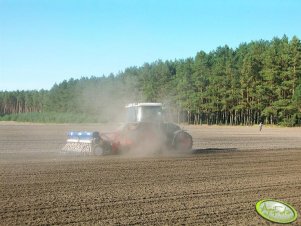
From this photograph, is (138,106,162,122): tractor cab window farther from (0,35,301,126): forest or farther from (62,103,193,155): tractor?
(0,35,301,126): forest

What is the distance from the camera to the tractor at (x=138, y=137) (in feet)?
63.2

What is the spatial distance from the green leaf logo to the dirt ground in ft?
0.51

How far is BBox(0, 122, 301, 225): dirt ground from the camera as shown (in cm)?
812

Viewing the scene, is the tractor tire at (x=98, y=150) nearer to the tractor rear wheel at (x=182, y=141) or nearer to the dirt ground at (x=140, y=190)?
the dirt ground at (x=140, y=190)

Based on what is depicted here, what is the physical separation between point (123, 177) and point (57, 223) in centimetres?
542

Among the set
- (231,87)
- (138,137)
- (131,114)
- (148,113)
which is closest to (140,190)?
(138,137)

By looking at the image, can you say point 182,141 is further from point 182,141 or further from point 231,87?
point 231,87

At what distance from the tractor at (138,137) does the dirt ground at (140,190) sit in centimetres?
140

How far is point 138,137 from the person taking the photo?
19812 millimetres

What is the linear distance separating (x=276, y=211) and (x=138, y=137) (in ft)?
37.5

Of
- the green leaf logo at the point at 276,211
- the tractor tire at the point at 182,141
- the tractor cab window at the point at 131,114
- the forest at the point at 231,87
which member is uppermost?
the forest at the point at 231,87

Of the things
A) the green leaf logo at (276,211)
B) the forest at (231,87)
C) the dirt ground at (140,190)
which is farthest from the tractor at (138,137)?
the forest at (231,87)

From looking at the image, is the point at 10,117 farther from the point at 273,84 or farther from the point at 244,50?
the point at 273,84

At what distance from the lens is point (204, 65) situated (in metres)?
87.6
